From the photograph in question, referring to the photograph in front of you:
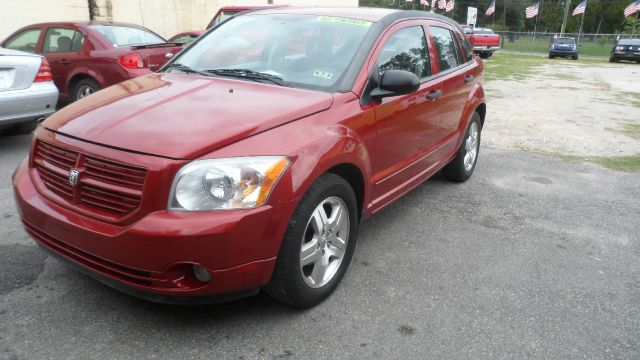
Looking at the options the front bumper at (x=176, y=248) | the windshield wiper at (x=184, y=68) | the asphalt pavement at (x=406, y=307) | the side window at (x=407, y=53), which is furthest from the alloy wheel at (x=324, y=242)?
the windshield wiper at (x=184, y=68)

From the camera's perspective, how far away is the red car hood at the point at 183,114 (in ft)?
7.93

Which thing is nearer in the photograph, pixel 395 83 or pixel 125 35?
pixel 395 83

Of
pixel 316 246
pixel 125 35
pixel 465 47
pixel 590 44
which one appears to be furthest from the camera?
pixel 590 44

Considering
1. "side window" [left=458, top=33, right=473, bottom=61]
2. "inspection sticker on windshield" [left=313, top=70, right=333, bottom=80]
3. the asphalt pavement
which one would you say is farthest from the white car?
"side window" [left=458, top=33, right=473, bottom=61]

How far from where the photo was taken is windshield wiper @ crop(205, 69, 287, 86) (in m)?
3.24

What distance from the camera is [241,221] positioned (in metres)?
2.31

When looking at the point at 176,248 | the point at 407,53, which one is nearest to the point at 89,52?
the point at 407,53

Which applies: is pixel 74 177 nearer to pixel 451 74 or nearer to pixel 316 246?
pixel 316 246

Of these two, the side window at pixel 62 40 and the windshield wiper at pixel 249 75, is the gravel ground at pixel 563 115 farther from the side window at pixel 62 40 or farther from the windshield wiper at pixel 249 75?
the side window at pixel 62 40

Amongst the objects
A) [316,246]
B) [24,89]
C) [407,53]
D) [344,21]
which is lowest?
[316,246]

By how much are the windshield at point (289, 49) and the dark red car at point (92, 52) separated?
3.94 meters

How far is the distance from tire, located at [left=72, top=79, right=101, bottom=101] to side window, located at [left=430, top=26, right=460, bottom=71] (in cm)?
526

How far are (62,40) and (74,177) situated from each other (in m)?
6.40

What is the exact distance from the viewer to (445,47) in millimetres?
4652
